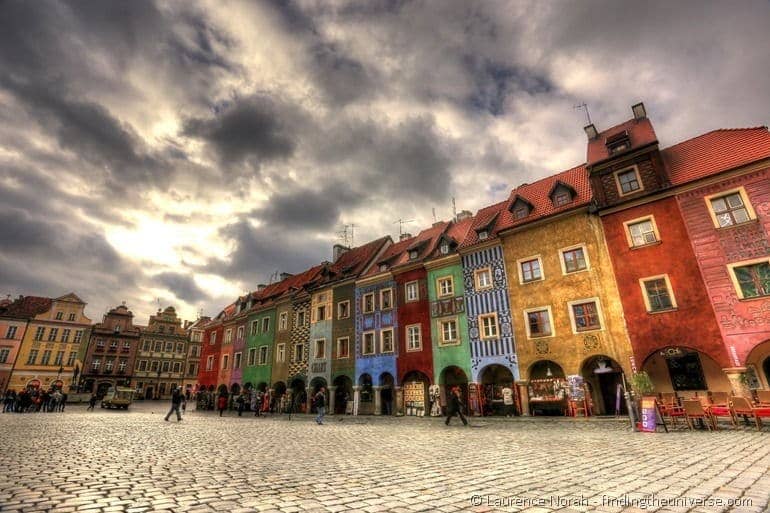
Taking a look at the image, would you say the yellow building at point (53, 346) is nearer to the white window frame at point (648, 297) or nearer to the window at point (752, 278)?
the white window frame at point (648, 297)

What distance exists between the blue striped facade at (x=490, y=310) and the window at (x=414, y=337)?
403cm

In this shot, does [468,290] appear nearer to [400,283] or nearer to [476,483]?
[400,283]

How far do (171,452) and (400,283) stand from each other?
827 inches

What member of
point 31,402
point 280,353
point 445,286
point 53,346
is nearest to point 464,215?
point 445,286

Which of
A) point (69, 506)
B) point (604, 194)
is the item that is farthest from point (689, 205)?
point (69, 506)

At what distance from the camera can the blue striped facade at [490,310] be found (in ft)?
72.6

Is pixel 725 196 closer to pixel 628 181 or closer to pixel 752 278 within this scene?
pixel 752 278

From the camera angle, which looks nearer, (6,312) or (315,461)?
(315,461)

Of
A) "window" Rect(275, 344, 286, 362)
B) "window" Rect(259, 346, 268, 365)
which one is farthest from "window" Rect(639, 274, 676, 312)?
"window" Rect(259, 346, 268, 365)

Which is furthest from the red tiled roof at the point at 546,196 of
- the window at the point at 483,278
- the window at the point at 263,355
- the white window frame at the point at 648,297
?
the window at the point at 263,355

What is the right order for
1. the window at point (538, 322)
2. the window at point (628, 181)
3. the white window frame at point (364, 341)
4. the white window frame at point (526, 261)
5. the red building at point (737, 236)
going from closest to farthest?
the red building at point (737, 236), the window at point (628, 181), the window at point (538, 322), the white window frame at point (526, 261), the white window frame at point (364, 341)

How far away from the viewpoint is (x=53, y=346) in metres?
54.4

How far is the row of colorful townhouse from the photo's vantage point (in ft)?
54.6

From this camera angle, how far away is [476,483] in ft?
18.7
